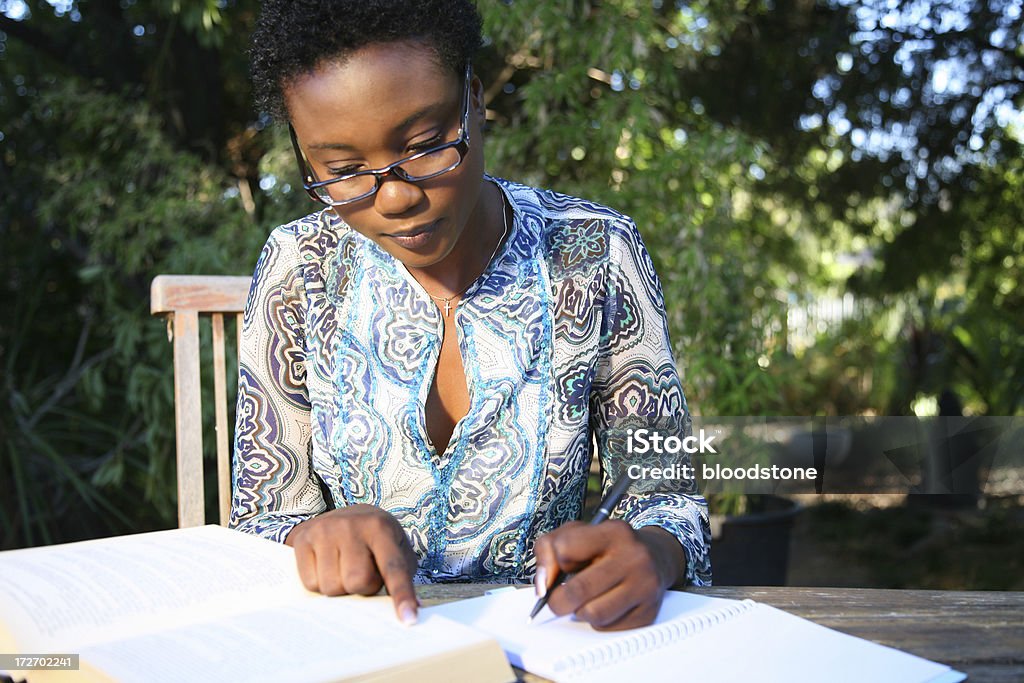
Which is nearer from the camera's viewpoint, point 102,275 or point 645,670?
point 645,670

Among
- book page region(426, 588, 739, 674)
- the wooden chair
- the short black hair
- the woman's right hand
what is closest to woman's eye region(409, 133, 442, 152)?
the short black hair

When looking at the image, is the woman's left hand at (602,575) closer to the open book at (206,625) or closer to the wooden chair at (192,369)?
the open book at (206,625)

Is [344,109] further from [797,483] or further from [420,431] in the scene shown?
[797,483]

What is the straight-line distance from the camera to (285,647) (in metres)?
0.92

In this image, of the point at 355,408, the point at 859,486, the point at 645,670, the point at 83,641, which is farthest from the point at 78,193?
the point at 859,486

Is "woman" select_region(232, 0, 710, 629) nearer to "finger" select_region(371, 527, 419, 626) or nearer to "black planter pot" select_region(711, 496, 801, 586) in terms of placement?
"finger" select_region(371, 527, 419, 626)

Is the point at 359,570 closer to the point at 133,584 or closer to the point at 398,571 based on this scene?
the point at 398,571

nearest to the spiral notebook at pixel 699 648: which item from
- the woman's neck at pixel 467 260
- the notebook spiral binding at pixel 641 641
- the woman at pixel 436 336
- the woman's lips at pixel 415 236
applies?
the notebook spiral binding at pixel 641 641

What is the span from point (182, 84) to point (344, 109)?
3.46 meters

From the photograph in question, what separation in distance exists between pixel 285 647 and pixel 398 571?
0.58 ft

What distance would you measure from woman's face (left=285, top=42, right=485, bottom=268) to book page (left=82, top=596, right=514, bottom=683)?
58 centimetres

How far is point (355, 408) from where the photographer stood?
63.2 inches

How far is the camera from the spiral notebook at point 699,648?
0.94 m

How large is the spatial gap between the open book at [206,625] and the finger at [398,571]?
15 mm
